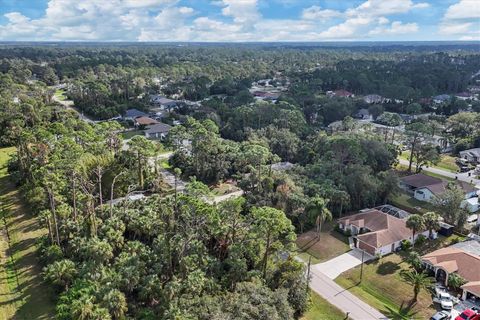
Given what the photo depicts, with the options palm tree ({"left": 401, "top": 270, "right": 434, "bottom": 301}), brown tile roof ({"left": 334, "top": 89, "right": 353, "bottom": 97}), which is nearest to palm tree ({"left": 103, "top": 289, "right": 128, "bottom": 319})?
palm tree ({"left": 401, "top": 270, "right": 434, "bottom": 301})

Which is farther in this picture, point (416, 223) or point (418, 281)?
point (416, 223)

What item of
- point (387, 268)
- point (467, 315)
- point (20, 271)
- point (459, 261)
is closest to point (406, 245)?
point (387, 268)

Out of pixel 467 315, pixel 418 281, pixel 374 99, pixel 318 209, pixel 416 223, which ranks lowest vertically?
pixel 467 315

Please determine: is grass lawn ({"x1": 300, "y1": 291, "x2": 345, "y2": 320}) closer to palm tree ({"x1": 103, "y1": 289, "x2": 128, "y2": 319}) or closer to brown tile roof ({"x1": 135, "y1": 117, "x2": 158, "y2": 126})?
palm tree ({"x1": 103, "y1": 289, "x2": 128, "y2": 319})

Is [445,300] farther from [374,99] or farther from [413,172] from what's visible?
[374,99]

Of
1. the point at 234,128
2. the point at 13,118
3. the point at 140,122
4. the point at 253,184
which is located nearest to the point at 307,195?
the point at 253,184
